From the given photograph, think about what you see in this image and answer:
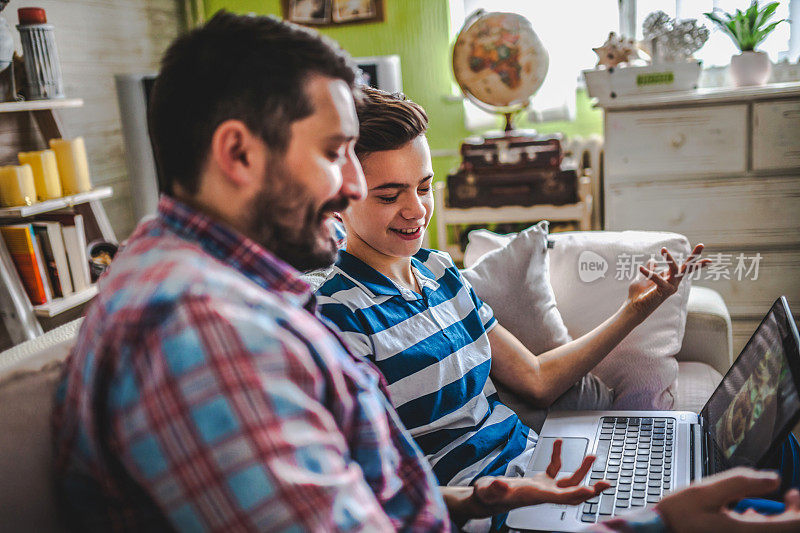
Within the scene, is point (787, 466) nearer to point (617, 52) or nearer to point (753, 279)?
point (753, 279)

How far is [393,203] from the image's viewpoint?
44.6 inches

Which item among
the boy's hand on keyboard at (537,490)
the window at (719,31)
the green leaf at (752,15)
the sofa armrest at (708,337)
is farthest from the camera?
the window at (719,31)

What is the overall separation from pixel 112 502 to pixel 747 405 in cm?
86

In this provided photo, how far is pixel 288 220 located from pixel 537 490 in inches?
16.9

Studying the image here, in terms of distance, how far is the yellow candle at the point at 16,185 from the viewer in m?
2.33

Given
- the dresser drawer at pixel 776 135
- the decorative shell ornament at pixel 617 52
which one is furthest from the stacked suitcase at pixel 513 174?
the dresser drawer at pixel 776 135

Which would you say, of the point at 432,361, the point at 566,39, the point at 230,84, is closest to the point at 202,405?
the point at 230,84

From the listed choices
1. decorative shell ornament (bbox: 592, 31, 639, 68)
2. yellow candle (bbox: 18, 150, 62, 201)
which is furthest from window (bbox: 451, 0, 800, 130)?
yellow candle (bbox: 18, 150, 62, 201)

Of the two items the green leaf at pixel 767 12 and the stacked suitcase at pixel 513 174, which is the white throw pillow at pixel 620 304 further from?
the green leaf at pixel 767 12

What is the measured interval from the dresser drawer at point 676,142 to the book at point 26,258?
206cm

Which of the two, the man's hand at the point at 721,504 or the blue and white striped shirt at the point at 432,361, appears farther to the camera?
the blue and white striped shirt at the point at 432,361

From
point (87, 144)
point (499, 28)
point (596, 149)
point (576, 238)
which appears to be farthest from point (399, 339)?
point (87, 144)

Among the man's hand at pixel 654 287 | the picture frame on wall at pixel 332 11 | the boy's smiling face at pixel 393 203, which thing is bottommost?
the man's hand at pixel 654 287

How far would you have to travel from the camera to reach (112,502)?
1.94 feet
